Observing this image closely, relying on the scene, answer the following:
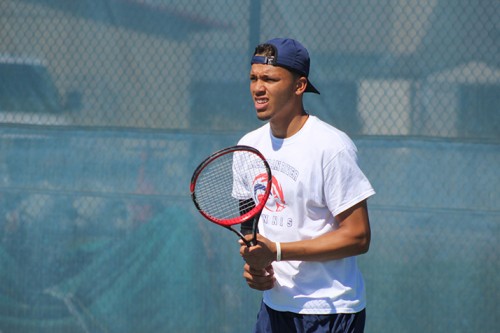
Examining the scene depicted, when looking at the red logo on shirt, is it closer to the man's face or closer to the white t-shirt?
the white t-shirt

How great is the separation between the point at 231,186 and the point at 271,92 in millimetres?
711

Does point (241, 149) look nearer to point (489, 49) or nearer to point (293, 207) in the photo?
point (293, 207)

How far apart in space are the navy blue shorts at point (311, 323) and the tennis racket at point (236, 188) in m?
0.41

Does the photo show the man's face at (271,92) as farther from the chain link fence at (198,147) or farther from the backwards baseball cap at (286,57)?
the chain link fence at (198,147)

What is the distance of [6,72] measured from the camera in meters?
5.26

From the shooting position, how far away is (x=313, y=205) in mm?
3189

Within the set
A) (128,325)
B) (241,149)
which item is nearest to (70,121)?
(128,325)

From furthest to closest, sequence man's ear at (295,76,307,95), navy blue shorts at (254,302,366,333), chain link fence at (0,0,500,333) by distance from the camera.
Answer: chain link fence at (0,0,500,333) < man's ear at (295,76,307,95) < navy blue shorts at (254,302,366,333)

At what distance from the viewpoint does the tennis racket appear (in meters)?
3.13

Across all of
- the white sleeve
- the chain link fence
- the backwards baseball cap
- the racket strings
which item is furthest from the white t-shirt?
the chain link fence

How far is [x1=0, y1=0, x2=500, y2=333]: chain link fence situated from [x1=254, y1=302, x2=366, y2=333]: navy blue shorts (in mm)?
1579

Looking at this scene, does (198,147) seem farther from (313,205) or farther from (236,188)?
(313,205)

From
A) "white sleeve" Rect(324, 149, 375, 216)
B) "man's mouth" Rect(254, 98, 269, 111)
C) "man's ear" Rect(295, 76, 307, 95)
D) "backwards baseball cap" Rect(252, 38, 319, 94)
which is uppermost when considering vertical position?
"backwards baseball cap" Rect(252, 38, 319, 94)

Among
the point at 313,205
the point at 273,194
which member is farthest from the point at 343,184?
the point at 273,194
